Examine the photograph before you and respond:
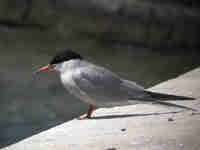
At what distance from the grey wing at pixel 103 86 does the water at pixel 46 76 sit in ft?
13.4

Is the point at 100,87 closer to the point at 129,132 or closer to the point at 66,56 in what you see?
the point at 66,56

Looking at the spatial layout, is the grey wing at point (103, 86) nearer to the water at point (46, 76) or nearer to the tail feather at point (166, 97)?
the tail feather at point (166, 97)

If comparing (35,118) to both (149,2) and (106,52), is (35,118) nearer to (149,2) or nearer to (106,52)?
(106,52)

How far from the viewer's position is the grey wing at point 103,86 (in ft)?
11.5

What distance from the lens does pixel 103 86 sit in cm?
357

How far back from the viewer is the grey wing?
3.50 meters

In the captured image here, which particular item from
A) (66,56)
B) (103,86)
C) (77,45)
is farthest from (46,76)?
(103,86)

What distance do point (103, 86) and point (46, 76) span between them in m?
5.22

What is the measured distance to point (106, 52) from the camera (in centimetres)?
941

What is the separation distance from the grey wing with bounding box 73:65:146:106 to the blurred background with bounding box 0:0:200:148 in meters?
4.09

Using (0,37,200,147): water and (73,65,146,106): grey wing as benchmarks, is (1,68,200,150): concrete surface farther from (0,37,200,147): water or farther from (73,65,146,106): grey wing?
(0,37,200,147): water

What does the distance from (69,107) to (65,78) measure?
4.53 meters

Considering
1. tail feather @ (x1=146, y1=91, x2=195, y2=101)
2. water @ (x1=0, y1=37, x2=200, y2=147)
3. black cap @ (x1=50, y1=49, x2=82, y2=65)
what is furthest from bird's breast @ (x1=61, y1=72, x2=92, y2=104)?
water @ (x1=0, y1=37, x2=200, y2=147)

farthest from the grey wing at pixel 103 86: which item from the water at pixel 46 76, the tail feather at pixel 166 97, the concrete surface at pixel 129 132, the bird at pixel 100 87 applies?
the water at pixel 46 76
